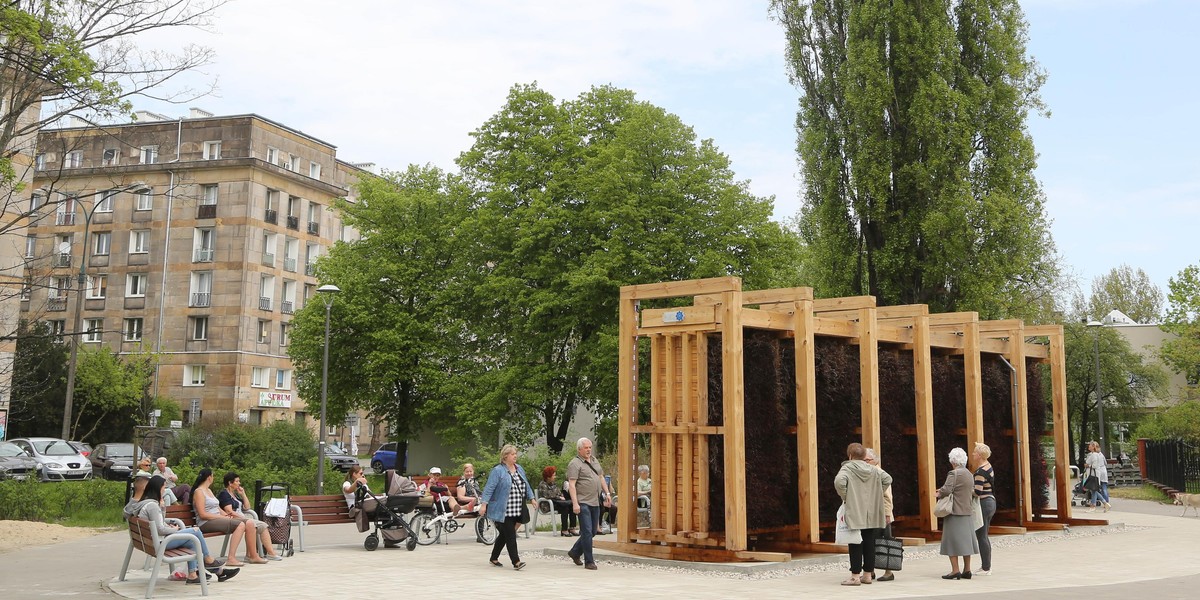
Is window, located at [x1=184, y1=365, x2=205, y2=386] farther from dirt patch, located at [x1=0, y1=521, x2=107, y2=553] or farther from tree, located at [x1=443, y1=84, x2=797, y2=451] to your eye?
dirt patch, located at [x1=0, y1=521, x2=107, y2=553]

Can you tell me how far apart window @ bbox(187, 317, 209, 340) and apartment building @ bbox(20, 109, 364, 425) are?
0.24 feet

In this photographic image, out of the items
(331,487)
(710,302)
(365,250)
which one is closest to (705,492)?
(710,302)

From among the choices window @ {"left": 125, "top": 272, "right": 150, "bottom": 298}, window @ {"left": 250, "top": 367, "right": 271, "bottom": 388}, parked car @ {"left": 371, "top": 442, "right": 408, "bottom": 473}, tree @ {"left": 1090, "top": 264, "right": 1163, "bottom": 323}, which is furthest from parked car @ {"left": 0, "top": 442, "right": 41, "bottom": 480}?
tree @ {"left": 1090, "top": 264, "right": 1163, "bottom": 323}

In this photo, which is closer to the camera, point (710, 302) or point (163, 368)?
point (710, 302)

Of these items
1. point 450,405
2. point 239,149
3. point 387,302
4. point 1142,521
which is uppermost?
point 239,149

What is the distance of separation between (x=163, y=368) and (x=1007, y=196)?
46.5 m

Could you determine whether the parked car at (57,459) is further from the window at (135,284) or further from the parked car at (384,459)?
the window at (135,284)

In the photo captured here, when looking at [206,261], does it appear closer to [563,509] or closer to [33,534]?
A: [33,534]

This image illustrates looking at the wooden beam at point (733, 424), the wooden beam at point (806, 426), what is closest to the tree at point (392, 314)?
the wooden beam at point (806, 426)

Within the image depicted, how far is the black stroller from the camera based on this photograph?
56.0ft

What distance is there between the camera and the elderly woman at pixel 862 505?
42.9 ft

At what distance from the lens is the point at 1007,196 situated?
101 feet

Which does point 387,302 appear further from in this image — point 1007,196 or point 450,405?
Answer: point 1007,196

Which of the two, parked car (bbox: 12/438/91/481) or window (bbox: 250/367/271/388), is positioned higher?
window (bbox: 250/367/271/388)
